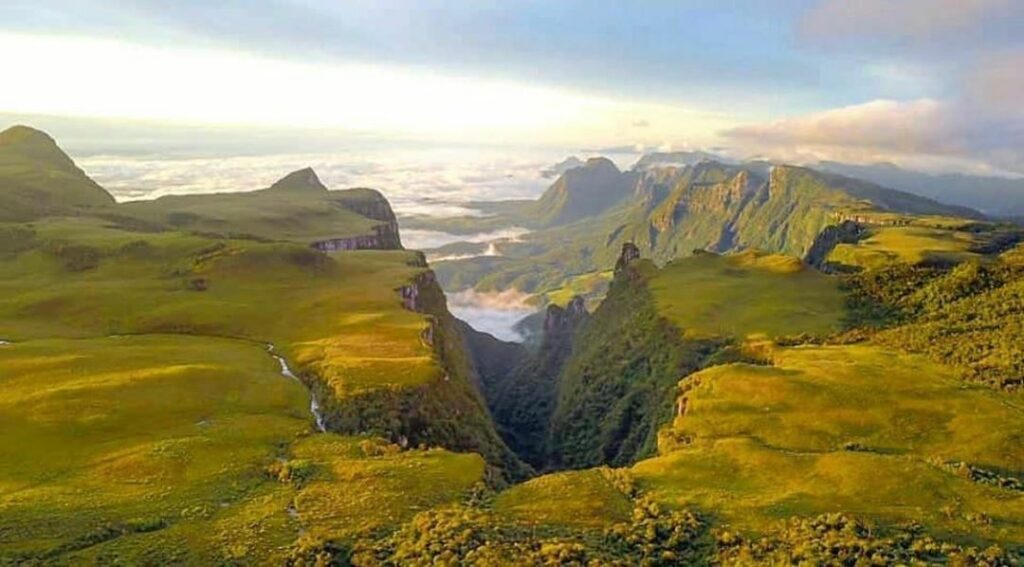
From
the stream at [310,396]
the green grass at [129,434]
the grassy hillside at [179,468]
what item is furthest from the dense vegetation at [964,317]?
the green grass at [129,434]

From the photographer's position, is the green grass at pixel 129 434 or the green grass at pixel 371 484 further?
the green grass at pixel 371 484

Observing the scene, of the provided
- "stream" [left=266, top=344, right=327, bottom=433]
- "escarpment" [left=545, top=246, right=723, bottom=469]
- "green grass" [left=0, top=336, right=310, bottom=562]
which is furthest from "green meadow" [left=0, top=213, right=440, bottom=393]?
"escarpment" [left=545, top=246, right=723, bottom=469]

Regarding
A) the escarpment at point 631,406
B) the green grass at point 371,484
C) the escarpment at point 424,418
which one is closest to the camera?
the green grass at point 371,484

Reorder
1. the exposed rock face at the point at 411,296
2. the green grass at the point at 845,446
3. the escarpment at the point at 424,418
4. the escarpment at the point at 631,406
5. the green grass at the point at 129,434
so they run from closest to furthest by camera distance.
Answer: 1. the green grass at the point at 129,434
2. the green grass at the point at 845,446
3. the escarpment at the point at 424,418
4. the escarpment at the point at 631,406
5. the exposed rock face at the point at 411,296

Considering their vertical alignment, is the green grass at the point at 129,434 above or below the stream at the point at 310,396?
above

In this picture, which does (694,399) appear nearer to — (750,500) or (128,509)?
(750,500)

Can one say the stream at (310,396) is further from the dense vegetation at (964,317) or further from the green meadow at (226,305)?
the dense vegetation at (964,317)
